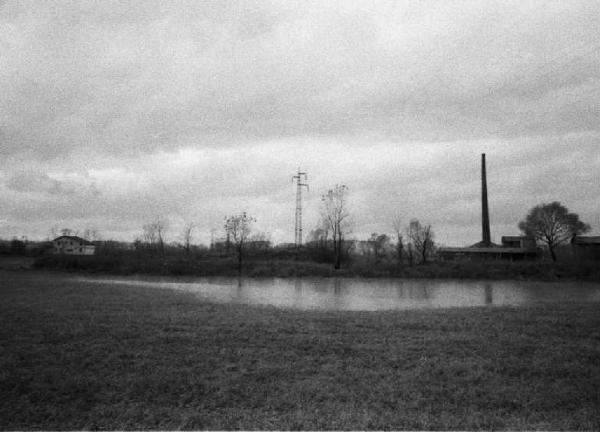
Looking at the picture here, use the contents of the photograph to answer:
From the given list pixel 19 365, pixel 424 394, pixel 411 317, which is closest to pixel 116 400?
pixel 19 365

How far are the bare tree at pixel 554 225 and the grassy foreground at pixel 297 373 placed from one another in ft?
230

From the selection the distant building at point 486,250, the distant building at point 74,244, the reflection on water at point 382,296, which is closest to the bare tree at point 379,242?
the distant building at point 486,250

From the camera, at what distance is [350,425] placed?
565 cm

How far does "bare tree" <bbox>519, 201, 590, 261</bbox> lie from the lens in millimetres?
73750

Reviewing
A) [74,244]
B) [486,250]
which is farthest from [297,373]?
[74,244]

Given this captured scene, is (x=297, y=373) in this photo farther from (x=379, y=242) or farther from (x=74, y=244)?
(x=74, y=244)

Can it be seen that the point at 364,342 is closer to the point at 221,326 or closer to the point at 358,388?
the point at 358,388

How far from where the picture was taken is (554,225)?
2906 inches

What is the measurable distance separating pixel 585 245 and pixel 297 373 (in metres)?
82.0

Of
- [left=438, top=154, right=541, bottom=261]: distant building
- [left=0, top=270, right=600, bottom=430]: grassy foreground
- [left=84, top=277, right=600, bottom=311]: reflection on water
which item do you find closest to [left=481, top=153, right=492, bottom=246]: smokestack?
[left=438, top=154, right=541, bottom=261]: distant building

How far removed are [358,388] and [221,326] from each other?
6231mm

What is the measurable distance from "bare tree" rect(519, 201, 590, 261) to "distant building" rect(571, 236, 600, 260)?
128 cm

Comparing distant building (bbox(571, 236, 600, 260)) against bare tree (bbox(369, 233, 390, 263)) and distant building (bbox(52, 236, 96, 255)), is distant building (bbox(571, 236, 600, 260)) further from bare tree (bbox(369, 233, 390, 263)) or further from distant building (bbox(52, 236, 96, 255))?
distant building (bbox(52, 236, 96, 255))

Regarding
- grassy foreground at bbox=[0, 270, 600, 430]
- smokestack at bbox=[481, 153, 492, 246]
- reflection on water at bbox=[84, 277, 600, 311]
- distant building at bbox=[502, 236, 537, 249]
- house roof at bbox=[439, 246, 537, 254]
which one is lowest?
reflection on water at bbox=[84, 277, 600, 311]
